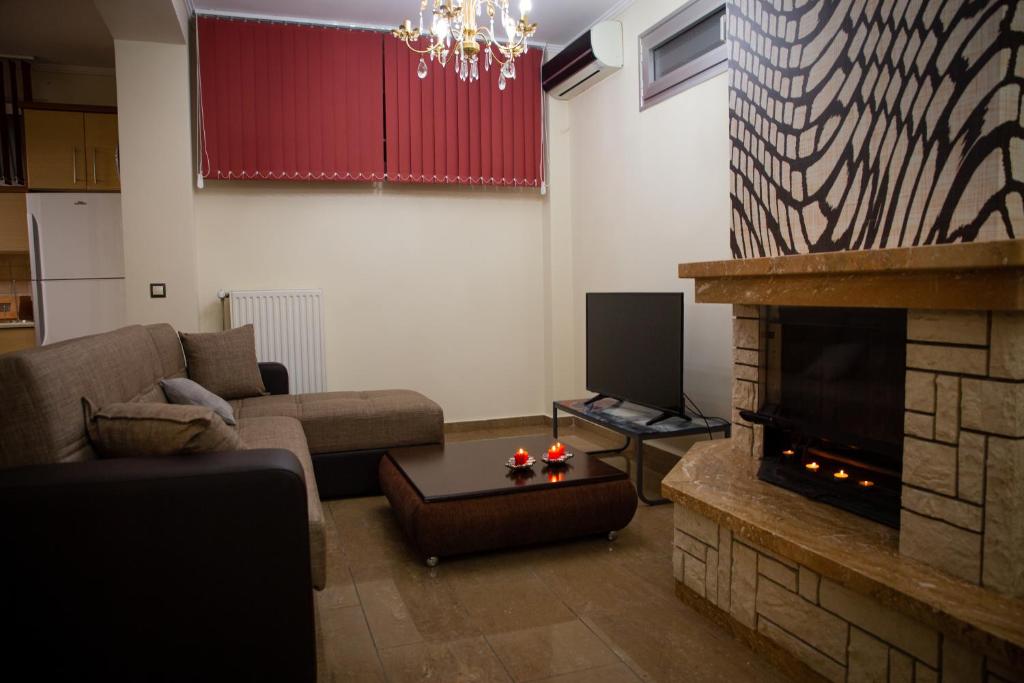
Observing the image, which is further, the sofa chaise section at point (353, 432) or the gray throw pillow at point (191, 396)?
the sofa chaise section at point (353, 432)

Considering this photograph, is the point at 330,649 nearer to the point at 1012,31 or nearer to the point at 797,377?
the point at 797,377

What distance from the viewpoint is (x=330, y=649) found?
209cm

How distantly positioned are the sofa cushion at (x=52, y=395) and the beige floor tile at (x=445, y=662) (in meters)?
1.05

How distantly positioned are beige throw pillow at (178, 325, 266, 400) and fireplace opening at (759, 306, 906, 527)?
290 centimetres

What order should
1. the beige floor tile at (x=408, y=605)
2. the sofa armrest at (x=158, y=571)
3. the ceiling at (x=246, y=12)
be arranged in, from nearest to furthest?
the sofa armrest at (x=158, y=571), the beige floor tile at (x=408, y=605), the ceiling at (x=246, y=12)

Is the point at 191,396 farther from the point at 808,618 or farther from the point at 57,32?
the point at 57,32

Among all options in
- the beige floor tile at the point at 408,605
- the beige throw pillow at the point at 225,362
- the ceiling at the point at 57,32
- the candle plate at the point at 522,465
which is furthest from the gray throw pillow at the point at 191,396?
the ceiling at the point at 57,32

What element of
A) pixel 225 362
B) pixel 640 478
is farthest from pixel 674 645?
pixel 225 362

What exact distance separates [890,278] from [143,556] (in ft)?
6.36

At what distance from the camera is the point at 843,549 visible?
5.90ft

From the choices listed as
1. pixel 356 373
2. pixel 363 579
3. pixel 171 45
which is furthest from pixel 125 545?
pixel 171 45

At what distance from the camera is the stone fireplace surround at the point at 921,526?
4.96ft

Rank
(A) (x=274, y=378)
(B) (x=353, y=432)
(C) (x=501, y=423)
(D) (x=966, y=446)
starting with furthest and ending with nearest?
(C) (x=501, y=423) → (A) (x=274, y=378) → (B) (x=353, y=432) → (D) (x=966, y=446)

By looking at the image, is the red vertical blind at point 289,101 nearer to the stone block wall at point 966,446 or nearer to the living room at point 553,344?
the living room at point 553,344
